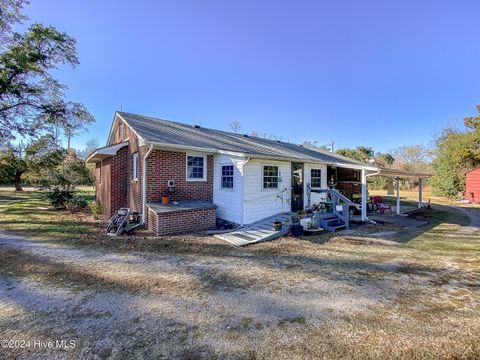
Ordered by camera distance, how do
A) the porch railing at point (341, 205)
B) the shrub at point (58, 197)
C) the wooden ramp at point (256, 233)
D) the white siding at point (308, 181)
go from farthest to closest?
the shrub at point (58, 197), the white siding at point (308, 181), the porch railing at point (341, 205), the wooden ramp at point (256, 233)

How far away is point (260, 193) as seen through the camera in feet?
32.3

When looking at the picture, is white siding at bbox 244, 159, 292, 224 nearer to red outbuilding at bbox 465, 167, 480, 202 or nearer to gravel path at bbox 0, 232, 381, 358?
gravel path at bbox 0, 232, 381, 358

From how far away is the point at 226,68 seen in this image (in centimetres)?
1549

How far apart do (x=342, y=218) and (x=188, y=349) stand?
29.3 ft

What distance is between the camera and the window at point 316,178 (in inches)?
472

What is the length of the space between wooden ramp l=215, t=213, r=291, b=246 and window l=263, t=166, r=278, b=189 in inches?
55.0

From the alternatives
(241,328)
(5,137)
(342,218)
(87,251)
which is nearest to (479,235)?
(342,218)

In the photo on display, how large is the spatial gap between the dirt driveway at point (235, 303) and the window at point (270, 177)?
4.05m

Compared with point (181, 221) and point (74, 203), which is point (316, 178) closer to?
point (181, 221)

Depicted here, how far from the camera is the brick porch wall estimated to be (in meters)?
8.23

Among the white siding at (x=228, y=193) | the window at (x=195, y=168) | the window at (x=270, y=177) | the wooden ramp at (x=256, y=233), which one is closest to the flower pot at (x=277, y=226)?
the wooden ramp at (x=256, y=233)

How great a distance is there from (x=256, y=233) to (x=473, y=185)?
1009 inches

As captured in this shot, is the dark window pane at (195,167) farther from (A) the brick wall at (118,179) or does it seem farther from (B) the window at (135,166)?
(A) the brick wall at (118,179)

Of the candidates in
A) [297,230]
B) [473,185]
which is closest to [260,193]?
[297,230]
